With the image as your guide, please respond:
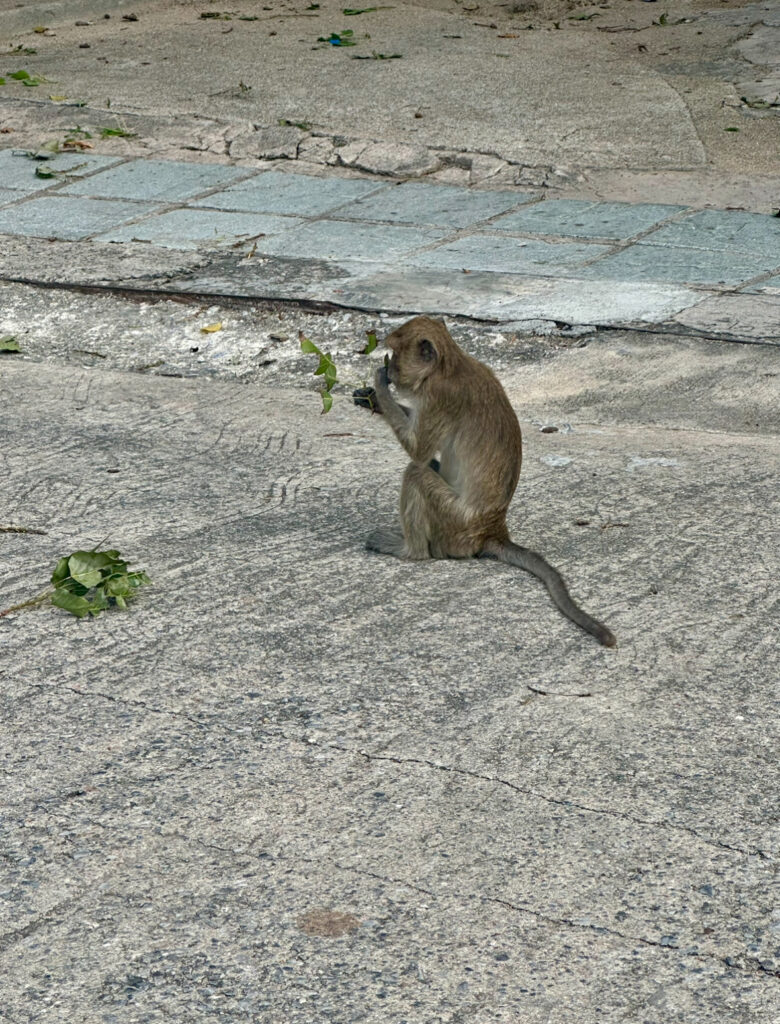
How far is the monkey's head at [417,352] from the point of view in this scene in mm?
4348

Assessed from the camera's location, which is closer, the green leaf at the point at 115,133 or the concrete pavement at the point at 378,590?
the concrete pavement at the point at 378,590

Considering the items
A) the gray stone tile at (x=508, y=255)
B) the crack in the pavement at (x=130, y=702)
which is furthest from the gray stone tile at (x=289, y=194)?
the crack in the pavement at (x=130, y=702)

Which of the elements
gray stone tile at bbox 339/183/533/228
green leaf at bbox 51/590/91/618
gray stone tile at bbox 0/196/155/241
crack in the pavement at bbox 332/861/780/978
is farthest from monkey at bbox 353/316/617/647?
gray stone tile at bbox 0/196/155/241

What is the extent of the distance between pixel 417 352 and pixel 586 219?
3582 millimetres

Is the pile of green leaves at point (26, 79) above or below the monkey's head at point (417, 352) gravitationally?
above

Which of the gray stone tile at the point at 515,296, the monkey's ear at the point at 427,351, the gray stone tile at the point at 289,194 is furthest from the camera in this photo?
the gray stone tile at the point at 289,194

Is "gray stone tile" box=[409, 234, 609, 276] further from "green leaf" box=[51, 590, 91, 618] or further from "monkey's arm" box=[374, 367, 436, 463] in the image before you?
"green leaf" box=[51, 590, 91, 618]

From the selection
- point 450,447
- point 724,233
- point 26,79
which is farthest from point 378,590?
point 26,79

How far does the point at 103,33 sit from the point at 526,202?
5625 millimetres

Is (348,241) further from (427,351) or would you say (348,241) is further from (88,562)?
(88,562)

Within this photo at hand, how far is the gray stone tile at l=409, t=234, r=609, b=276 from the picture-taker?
6.99 m

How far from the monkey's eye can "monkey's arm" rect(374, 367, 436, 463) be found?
18 centimetres

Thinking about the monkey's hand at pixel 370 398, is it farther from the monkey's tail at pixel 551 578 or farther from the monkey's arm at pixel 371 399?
the monkey's tail at pixel 551 578

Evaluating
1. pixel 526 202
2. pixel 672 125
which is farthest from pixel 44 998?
pixel 672 125
